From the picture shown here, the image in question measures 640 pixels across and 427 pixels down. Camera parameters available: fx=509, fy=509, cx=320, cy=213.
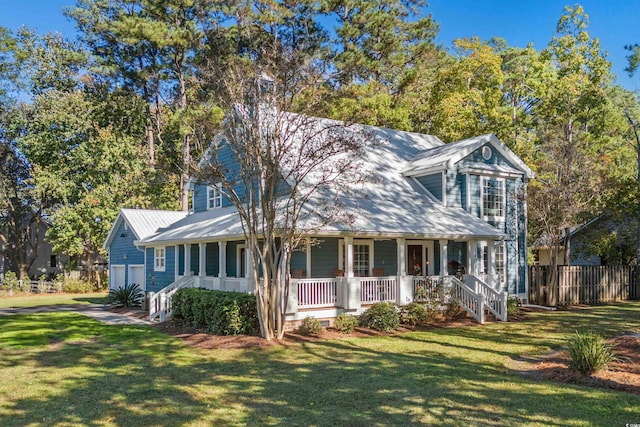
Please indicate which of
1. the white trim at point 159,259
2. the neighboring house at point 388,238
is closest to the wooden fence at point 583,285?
the neighboring house at point 388,238

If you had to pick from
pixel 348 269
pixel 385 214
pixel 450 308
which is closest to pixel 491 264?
pixel 450 308

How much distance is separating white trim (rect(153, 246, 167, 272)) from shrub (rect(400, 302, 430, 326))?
10797mm

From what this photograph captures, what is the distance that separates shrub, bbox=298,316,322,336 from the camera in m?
13.5

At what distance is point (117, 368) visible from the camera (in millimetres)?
9688

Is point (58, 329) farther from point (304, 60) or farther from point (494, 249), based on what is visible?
point (494, 249)

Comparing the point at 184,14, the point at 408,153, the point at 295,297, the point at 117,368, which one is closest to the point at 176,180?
the point at 184,14

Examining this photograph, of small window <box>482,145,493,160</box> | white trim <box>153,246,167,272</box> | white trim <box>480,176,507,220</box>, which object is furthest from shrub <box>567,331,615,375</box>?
white trim <box>153,246,167,272</box>

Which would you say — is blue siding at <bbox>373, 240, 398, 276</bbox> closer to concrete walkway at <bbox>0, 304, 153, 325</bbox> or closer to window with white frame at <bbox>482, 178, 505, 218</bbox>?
window with white frame at <bbox>482, 178, 505, 218</bbox>

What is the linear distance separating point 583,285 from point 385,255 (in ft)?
32.7

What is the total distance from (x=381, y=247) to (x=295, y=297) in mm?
5297

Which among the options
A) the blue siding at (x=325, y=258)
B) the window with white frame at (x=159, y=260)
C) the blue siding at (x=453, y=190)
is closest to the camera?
the blue siding at (x=325, y=258)

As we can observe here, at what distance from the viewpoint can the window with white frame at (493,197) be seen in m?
20.2

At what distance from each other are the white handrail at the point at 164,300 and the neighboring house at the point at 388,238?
62 mm

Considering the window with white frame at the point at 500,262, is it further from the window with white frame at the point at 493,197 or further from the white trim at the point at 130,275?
the white trim at the point at 130,275
